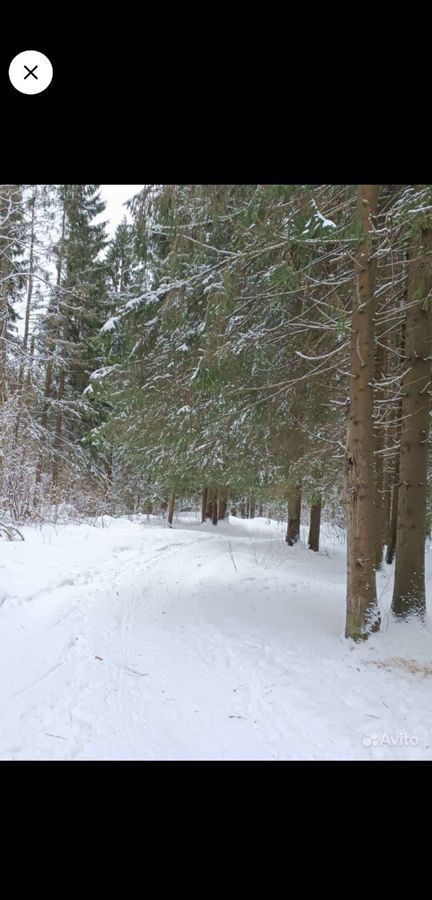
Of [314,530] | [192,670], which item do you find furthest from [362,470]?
[314,530]

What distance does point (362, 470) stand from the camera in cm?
380


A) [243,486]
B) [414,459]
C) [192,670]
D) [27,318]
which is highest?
[27,318]

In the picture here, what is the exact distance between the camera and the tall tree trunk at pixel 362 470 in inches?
150

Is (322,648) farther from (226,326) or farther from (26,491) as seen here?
(26,491)

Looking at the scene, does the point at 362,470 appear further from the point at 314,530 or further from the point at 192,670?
the point at 314,530

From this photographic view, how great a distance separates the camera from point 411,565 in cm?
459

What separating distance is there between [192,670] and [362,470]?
2332mm
